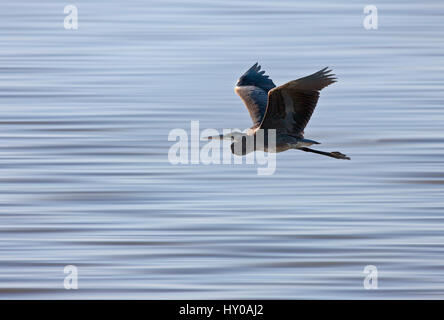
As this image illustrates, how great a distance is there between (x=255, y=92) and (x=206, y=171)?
134cm

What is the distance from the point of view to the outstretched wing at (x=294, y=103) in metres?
9.12

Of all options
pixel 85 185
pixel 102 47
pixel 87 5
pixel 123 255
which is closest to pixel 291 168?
pixel 85 185

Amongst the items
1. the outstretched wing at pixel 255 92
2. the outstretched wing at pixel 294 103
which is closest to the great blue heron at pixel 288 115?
the outstretched wing at pixel 294 103

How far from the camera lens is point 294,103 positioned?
9.48m

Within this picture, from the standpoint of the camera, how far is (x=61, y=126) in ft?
44.7

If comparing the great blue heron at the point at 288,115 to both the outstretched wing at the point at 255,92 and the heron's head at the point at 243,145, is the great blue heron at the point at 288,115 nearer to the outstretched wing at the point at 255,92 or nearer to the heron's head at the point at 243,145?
the heron's head at the point at 243,145

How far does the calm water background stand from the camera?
8.84 meters

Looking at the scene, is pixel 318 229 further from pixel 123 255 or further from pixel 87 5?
pixel 87 5

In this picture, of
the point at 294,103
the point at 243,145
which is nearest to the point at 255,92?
the point at 243,145

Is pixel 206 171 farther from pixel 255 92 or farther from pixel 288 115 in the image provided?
pixel 288 115

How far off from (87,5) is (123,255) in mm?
15407

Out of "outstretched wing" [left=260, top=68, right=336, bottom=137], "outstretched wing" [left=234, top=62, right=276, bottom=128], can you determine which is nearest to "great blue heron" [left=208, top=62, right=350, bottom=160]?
"outstretched wing" [left=260, top=68, right=336, bottom=137]

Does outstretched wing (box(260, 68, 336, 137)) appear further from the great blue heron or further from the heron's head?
the heron's head

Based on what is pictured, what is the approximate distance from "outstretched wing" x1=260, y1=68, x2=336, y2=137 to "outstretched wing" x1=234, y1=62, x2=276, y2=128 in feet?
2.19
